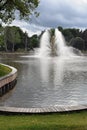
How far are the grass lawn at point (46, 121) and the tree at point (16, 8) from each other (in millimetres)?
13121

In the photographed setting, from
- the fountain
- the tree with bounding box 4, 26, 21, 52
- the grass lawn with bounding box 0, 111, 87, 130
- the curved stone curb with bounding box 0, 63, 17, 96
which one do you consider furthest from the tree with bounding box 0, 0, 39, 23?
the tree with bounding box 4, 26, 21, 52

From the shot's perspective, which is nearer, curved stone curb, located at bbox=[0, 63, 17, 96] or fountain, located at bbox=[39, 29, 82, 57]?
curved stone curb, located at bbox=[0, 63, 17, 96]

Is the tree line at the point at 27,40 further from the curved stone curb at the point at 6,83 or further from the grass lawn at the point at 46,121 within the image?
the grass lawn at the point at 46,121

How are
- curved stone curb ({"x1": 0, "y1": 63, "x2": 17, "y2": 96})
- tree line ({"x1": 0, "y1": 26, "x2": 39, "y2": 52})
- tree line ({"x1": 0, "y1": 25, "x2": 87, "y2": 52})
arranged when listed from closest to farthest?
curved stone curb ({"x1": 0, "y1": 63, "x2": 17, "y2": 96}) → tree line ({"x1": 0, "y1": 26, "x2": 39, "y2": 52}) → tree line ({"x1": 0, "y1": 25, "x2": 87, "y2": 52})

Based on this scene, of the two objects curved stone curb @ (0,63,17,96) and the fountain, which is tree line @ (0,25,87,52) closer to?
the fountain

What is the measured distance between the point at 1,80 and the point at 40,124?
1069 centimetres

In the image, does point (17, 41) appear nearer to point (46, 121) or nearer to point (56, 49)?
point (56, 49)

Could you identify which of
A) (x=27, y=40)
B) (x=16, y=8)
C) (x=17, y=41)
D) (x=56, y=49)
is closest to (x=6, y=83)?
(x=16, y=8)

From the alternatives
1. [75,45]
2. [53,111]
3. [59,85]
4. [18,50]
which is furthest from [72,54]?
[53,111]

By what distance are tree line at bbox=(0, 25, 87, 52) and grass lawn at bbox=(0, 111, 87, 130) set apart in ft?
292

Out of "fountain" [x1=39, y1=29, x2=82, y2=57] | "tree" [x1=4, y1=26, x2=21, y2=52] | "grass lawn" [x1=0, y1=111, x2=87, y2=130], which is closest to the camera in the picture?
"grass lawn" [x1=0, y1=111, x2=87, y2=130]

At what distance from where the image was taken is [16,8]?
22.8m

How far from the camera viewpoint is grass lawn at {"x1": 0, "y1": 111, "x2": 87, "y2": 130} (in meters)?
8.03

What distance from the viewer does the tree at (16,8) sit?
22016mm
